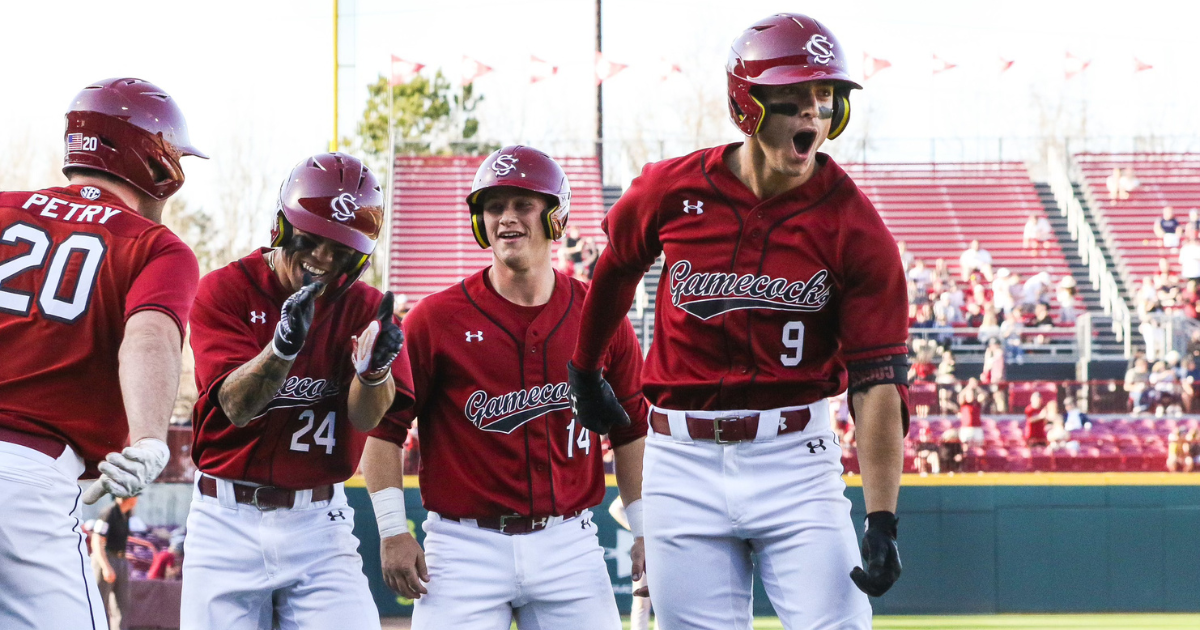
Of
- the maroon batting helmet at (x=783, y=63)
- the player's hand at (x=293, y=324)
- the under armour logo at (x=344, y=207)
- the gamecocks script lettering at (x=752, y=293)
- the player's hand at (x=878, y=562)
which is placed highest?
the maroon batting helmet at (x=783, y=63)

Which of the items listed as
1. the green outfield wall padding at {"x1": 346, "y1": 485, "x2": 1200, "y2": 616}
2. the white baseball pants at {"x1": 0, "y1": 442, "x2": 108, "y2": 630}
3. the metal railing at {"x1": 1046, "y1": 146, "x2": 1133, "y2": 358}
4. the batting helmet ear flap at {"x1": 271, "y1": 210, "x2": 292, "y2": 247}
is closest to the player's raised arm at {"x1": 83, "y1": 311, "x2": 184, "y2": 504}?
the white baseball pants at {"x1": 0, "y1": 442, "x2": 108, "y2": 630}

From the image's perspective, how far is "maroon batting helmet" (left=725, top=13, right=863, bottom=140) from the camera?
11.0 ft

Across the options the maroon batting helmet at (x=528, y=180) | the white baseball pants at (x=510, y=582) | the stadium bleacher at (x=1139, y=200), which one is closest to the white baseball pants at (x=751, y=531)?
the white baseball pants at (x=510, y=582)

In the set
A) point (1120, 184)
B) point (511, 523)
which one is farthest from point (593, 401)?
point (1120, 184)

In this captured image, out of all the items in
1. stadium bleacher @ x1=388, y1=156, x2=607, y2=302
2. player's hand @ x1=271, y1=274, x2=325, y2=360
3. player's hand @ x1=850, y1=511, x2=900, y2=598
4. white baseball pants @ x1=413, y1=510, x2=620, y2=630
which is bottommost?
white baseball pants @ x1=413, y1=510, x2=620, y2=630

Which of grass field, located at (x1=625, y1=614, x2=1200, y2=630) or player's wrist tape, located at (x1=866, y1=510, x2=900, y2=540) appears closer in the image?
player's wrist tape, located at (x1=866, y1=510, x2=900, y2=540)

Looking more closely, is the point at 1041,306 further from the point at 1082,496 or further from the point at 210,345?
the point at 210,345

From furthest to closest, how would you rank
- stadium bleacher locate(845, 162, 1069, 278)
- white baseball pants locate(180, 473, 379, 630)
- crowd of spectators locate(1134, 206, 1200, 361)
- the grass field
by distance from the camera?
1. stadium bleacher locate(845, 162, 1069, 278)
2. crowd of spectators locate(1134, 206, 1200, 361)
3. the grass field
4. white baseball pants locate(180, 473, 379, 630)

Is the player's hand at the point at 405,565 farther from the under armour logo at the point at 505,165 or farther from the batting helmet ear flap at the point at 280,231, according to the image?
the under armour logo at the point at 505,165

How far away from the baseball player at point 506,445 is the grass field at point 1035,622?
7.16m

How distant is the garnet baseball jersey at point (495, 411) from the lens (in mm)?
4195

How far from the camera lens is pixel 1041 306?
17.2 m

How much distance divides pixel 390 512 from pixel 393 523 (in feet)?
0.14

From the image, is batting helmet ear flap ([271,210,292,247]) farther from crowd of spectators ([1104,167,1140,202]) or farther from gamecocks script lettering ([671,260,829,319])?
crowd of spectators ([1104,167,1140,202])
